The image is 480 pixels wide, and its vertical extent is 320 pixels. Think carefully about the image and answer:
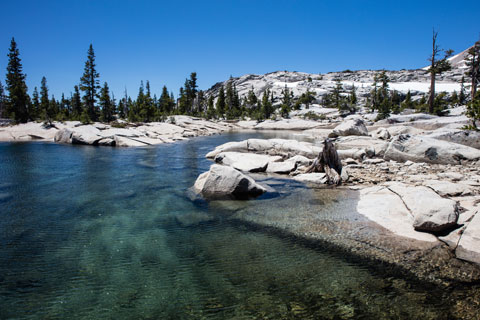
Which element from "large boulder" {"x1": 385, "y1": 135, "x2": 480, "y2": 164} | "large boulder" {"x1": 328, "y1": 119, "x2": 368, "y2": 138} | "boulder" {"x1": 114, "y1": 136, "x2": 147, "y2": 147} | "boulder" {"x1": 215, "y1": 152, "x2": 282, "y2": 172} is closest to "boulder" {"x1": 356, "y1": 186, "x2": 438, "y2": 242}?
"boulder" {"x1": 215, "y1": 152, "x2": 282, "y2": 172}

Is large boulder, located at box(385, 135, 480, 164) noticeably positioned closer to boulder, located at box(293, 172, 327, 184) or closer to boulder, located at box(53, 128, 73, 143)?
boulder, located at box(293, 172, 327, 184)

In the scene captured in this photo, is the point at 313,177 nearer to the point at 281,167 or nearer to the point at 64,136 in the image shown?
the point at 281,167

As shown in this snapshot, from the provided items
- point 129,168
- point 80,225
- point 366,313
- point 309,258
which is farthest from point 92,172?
point 366,313

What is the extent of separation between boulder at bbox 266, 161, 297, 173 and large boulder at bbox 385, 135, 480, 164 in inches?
265

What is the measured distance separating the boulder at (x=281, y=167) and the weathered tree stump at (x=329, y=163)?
52.5 inches

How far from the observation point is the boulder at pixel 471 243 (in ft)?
19.1

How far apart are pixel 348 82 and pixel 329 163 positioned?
157 metres

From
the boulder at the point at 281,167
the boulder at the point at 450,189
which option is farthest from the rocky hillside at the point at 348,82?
the boulder at the point at 450,189

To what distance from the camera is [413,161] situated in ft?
51.7

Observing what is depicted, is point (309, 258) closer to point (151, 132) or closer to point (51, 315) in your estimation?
point (51, 315)

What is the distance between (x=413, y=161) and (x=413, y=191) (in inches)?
336

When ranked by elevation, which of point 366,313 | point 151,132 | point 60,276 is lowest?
point 366,313

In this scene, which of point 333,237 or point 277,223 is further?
point 277,223

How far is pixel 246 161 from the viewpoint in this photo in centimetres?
1666
